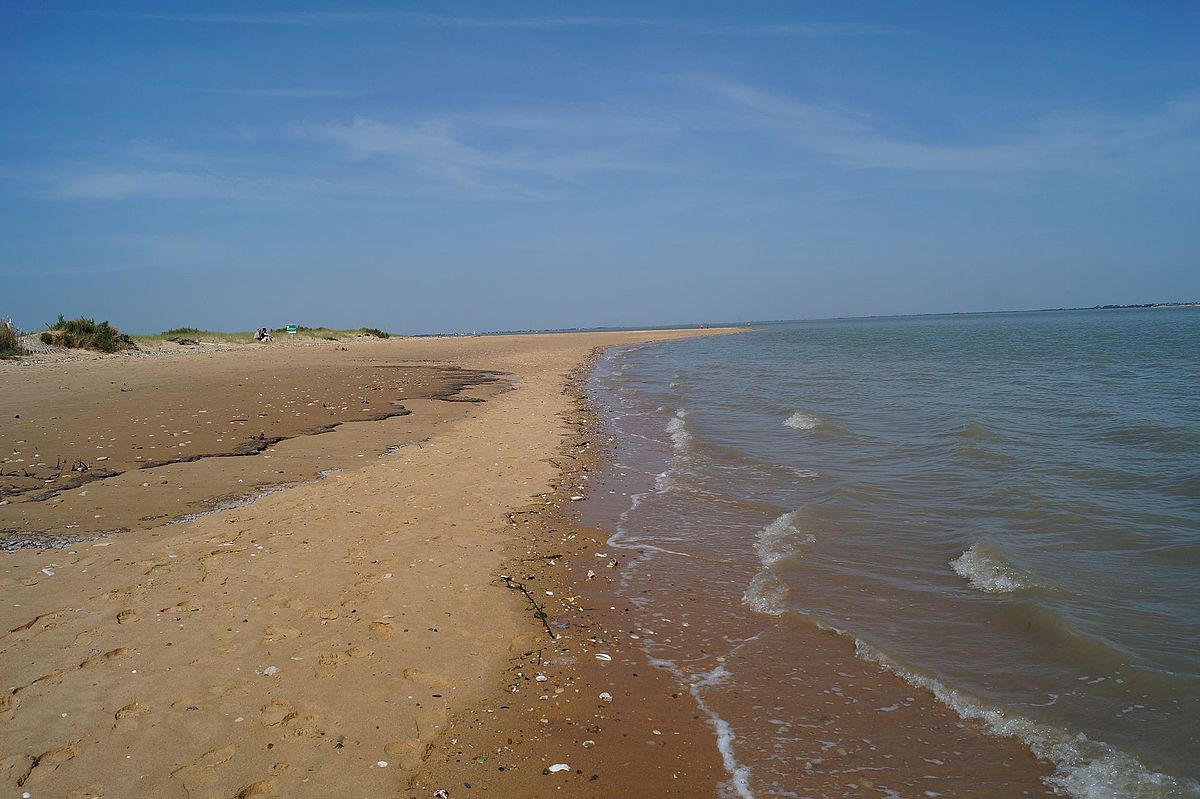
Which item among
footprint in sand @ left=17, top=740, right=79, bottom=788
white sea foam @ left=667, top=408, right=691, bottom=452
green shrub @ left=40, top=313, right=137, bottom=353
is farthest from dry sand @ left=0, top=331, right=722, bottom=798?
green shrub @ left=40, top=313, right=137, bottom=353

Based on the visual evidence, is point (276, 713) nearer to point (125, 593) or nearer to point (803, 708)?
point (125, 593)

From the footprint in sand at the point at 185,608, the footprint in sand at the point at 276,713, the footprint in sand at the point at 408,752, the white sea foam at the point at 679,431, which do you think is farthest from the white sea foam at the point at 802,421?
the footprint in sand at the point at 276,713

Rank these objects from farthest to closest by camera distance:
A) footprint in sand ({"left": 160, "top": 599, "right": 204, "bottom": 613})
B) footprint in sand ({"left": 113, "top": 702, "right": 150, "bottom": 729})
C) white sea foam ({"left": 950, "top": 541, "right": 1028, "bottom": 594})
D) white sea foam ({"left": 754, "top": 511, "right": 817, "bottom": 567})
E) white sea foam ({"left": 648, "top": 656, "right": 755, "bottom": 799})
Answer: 1. white sea foam ({"left": 754, "top": 511, "right": 817, "bottom": 567})
2. white sea foam ({"left": 950, "top": 541, "right": 1028, "bottom": 594})
3. footprint in sand ({"left": 160, "top": 599, "right": 204, "bottom": 613})
4. footprint in sand ({"left": 113, "top": 702, "right": 150, "bottom": 729})
5. white sea foam ({"left": 648, "top": 656, "right": 755, "bottom": 799})

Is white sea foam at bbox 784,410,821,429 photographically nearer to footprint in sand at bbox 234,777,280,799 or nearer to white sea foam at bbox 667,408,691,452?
white sea foam at bbox 667,408,691,452

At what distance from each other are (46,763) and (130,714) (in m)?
0.43

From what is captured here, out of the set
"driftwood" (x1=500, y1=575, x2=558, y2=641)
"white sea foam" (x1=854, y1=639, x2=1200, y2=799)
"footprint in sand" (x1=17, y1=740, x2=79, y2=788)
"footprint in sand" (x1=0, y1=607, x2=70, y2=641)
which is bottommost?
"white sea foam" (x1=854, y1=639, x2=1200, y2=799)

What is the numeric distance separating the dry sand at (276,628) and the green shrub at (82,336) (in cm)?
2654

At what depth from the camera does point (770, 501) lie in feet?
27.7

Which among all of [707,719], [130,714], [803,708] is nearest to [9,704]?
[130,714]

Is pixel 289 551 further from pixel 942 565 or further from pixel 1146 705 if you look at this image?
pixel 1146 705

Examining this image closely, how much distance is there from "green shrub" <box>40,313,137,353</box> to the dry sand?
26.5 meters

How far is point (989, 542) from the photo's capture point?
652 cm

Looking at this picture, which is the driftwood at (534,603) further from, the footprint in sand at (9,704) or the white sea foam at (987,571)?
the white sea foam at (987,571)

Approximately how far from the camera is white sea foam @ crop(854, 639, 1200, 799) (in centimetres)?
320
